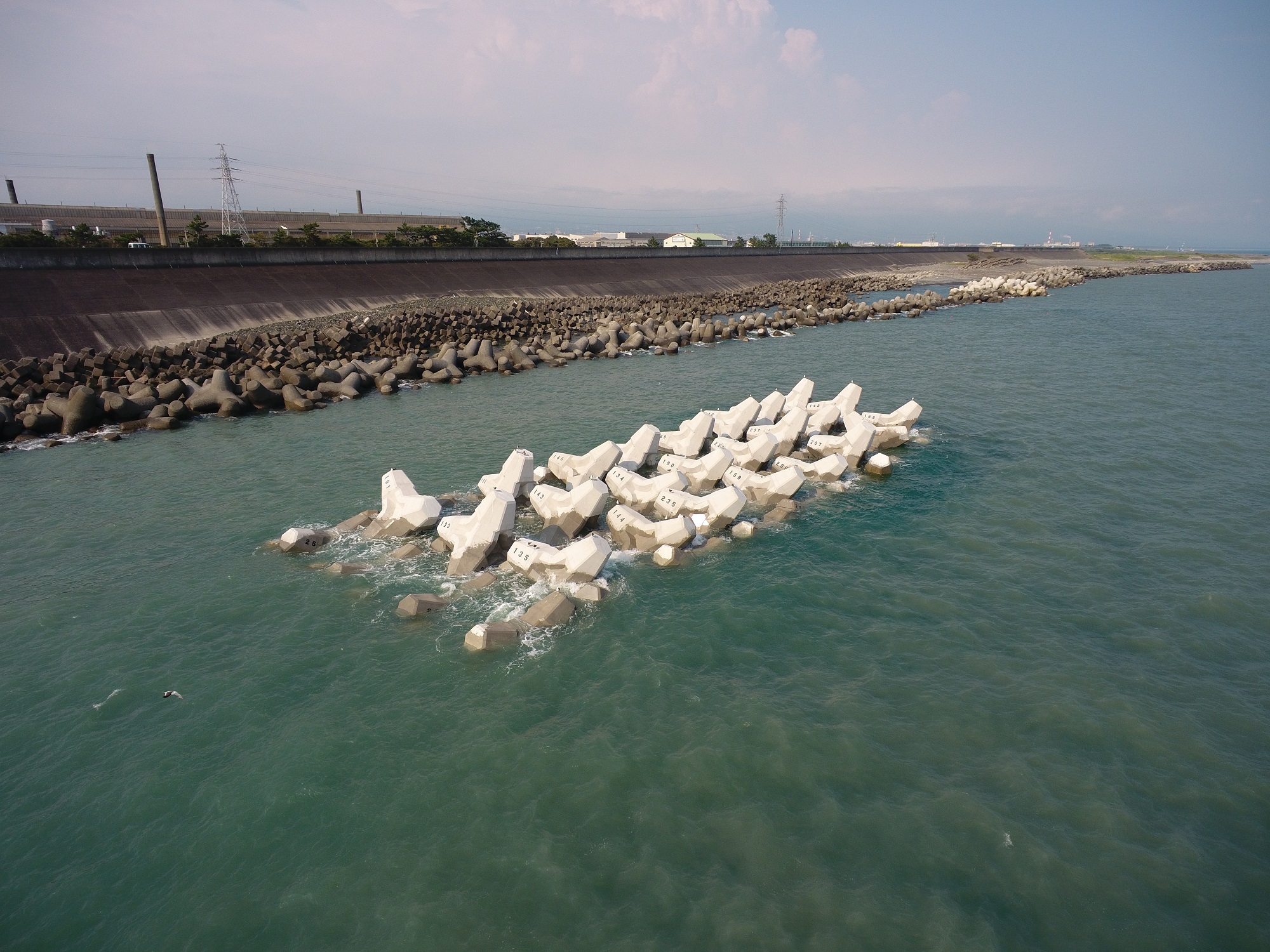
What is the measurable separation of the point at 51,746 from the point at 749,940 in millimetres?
10276

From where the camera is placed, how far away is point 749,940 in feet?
23.2

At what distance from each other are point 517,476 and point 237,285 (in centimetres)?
3571

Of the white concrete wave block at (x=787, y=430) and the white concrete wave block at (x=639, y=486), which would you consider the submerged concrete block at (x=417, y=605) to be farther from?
the white concrete wave block at (x=787, y=430)

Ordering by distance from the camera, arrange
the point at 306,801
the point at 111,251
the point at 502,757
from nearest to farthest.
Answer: the point at 306,801 → the point at 502,757 → the point at 111,251

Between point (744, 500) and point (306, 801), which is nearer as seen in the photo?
point (306, 801)

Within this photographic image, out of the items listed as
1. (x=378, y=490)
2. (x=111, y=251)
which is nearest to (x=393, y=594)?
(x=378, y=490)

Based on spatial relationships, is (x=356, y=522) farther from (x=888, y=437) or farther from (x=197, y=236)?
(x=197, y=236)

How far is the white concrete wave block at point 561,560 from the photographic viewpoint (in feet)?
44.2

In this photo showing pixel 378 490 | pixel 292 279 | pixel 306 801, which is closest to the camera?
pixel 306 801

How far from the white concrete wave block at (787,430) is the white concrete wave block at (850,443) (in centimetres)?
57

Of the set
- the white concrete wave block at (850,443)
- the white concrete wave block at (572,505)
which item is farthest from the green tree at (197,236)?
the white concrete wave block at (850,443)

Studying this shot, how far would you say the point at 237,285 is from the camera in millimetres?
42156

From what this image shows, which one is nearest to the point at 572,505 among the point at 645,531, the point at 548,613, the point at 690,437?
the point at 645,531

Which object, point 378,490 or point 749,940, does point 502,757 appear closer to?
point 749,940
